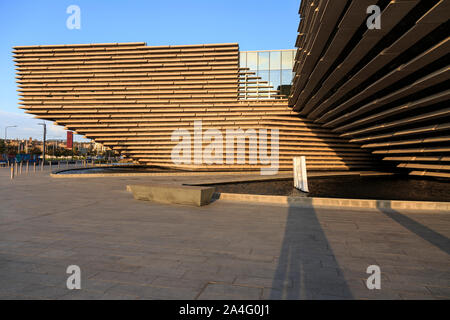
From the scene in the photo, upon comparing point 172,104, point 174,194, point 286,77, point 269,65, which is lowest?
point 174,194

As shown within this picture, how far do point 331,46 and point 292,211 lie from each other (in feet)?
19.0

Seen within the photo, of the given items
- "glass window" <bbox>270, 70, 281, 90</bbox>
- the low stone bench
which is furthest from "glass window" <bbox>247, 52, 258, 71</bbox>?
the low stone bench

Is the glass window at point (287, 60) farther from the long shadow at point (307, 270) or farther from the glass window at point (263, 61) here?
the long shadow at point (307, 270)

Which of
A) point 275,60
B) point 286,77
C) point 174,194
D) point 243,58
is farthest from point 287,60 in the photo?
point 174,194

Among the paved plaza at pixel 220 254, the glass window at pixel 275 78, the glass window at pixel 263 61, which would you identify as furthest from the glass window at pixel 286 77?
the paved plaza at pixel 220 254

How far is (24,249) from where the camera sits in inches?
161

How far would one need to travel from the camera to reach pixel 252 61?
2494 centimetres

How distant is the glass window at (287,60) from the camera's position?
998 inches

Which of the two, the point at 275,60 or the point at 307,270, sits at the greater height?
the point at 275,60

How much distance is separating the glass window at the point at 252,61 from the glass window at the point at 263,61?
0.35 metres

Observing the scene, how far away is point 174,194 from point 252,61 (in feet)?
63.7

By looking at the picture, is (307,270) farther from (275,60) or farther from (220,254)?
(275,60)

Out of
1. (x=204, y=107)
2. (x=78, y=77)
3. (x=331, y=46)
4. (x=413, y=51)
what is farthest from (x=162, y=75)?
(x=413, y=51)

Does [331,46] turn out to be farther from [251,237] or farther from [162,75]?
[162,75]
